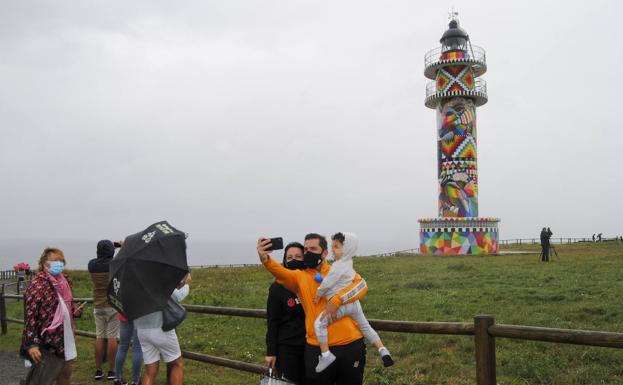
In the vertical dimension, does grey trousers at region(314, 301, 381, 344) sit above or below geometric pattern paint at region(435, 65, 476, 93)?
below

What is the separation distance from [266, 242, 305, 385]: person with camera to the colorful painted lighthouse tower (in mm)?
30636

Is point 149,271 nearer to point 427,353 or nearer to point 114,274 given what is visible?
point 114,274

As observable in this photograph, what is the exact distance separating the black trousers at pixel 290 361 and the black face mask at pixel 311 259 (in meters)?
0.83

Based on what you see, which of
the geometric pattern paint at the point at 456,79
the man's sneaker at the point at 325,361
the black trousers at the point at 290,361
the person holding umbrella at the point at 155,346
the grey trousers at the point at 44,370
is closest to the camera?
the man's sneaker at the point at 325,361

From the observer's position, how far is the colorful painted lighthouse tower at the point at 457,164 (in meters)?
34.1

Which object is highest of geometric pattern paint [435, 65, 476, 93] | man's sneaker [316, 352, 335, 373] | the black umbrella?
geometric pattern paint [435, 65, 476, 93]

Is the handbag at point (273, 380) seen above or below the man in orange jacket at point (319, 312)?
below

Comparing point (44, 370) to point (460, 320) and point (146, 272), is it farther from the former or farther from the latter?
point (460, 320)

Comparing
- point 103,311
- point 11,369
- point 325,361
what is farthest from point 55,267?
point 11,369

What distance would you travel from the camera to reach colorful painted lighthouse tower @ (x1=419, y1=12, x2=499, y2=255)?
34094 millimetres

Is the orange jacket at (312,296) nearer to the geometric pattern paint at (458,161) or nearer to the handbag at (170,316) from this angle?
the handbag at (170,316)

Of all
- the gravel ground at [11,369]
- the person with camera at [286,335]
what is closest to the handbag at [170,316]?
the person with camera at [286,335]

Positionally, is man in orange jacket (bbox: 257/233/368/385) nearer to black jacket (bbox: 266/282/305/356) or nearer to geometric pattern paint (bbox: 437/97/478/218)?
black jacket (bbox: 266/282/305/356)

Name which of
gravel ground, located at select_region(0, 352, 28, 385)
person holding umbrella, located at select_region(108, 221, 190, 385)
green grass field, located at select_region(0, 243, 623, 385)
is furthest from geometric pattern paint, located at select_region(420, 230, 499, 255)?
person holding umbrella, located at select_region(108, 221, 190, 385)
